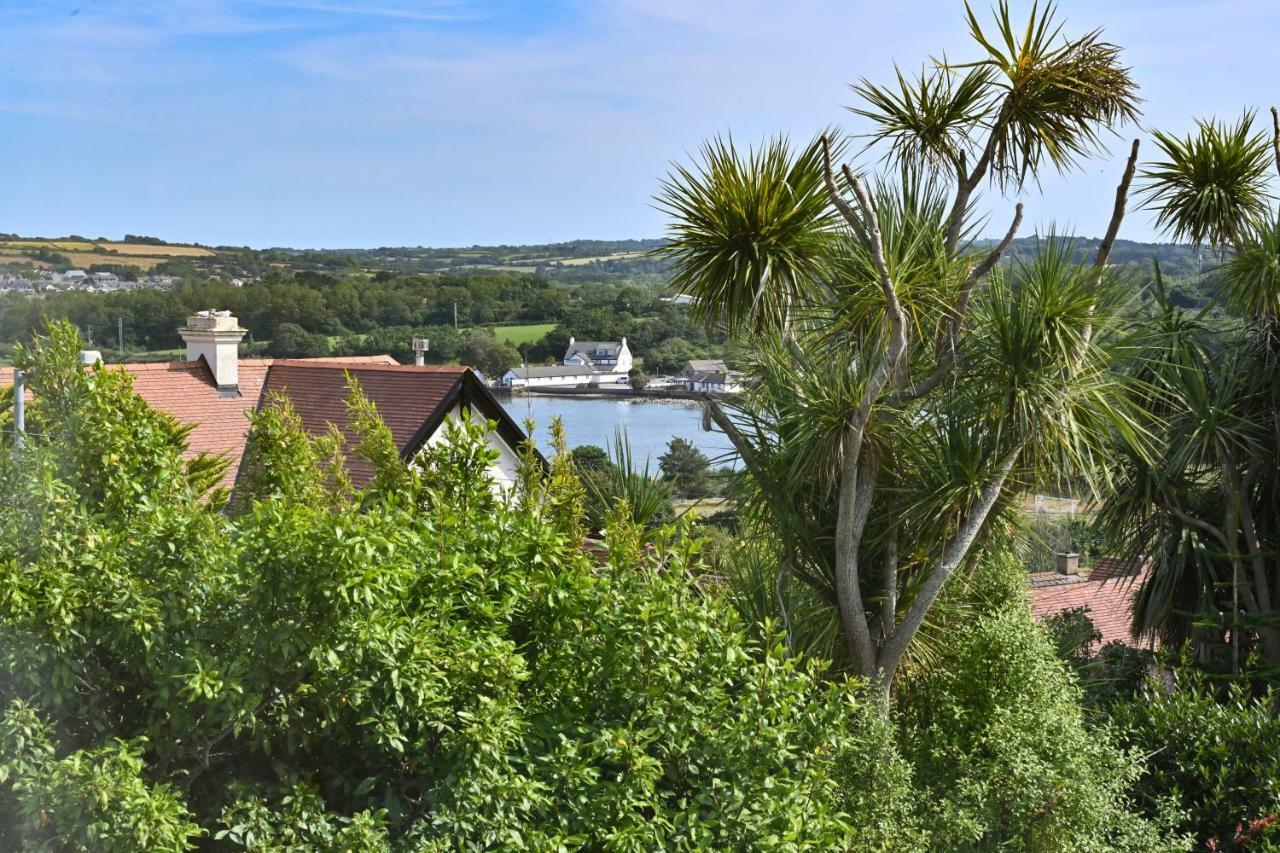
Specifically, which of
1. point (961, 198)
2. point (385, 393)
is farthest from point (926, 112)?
point (385, 393)

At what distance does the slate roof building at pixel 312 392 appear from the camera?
10289 mm

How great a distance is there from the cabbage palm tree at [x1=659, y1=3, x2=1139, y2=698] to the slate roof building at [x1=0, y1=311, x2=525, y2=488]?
3.37m

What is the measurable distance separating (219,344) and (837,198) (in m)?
7.06

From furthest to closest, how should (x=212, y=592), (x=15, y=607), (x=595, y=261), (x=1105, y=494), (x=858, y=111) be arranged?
(x=595, y=261), (x=1105, y=494), (x=858, y=111), (x=212, y=592), (x=15, y=607)

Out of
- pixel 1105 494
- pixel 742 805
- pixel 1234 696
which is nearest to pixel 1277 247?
pixel 1105 494

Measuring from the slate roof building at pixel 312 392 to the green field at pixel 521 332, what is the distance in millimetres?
8551

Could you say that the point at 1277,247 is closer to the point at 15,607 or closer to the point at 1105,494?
the point at 1105,494

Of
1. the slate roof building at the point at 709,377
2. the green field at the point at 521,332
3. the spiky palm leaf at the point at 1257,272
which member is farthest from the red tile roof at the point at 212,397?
the green field at the point at 521,332

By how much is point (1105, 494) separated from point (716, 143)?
3.71 m

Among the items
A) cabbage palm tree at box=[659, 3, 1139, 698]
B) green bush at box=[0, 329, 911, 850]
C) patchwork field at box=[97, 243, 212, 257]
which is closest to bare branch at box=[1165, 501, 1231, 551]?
cabbage palm tree at box=[659, 3, 1139, 698]

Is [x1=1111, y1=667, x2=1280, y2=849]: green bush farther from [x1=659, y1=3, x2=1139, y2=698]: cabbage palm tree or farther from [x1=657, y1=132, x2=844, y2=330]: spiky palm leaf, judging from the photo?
[x1=657, y1=132, x2=844, y2=330]: spiky palm leaf

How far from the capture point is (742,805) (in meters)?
3.78

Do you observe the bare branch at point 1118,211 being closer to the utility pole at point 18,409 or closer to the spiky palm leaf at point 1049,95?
the spiky palm leaf at point 1049,95

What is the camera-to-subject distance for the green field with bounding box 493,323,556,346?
20500mm
